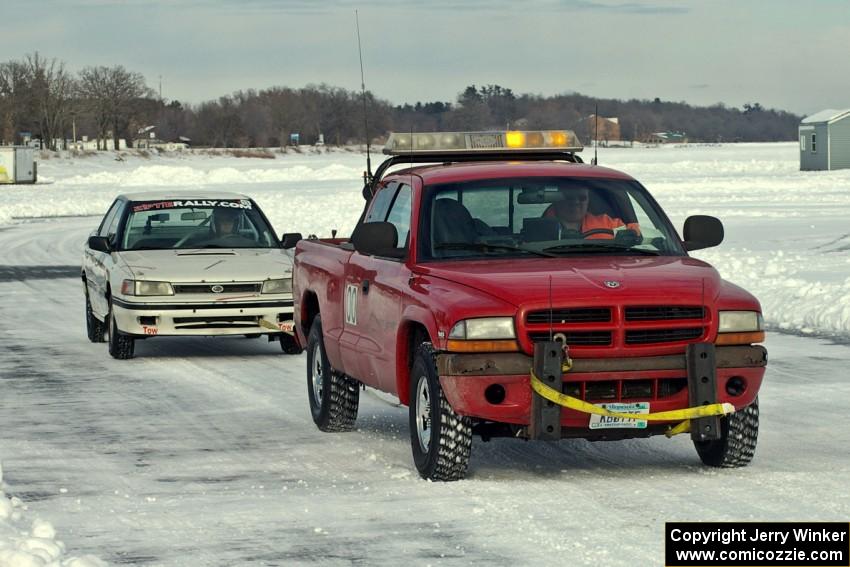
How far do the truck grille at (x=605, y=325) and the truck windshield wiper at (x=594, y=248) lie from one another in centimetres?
96

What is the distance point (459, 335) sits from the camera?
784cm

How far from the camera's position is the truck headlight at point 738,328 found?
26.3 ft

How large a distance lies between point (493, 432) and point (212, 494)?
1473mm

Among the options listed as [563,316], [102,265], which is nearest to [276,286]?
[102,265]

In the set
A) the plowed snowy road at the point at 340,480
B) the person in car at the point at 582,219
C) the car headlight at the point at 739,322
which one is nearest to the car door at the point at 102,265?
the plowed snowy road at the point at 340,480

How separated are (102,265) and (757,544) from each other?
10.2 m

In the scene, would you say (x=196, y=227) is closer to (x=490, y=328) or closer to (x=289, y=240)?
(x=289, y=240)

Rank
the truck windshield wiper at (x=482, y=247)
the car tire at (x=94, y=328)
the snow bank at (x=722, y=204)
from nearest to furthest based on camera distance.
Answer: the truck windshield wiper at (x=482, y=247)
the car tire at (x=94, y=328)
the snow bank at (x=722, y=204)

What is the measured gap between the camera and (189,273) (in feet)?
47.7

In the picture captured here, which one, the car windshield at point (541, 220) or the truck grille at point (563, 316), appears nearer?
the truck grille at point (563, 316)

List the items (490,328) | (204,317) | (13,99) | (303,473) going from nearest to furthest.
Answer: (490,328) → (303,473) → (204,317) → (13,99)

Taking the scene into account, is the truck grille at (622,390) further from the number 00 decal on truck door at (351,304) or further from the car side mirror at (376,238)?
the number 00 decal on truck door at (351,304)

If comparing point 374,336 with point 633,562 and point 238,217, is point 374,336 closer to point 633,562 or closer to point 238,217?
point 633,562

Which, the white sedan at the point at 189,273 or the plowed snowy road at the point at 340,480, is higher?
the white sedan at the point at 189,273
